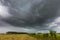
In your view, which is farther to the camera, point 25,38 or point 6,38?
point 25,38

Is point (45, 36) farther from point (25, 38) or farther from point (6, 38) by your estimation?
point (6, 38)

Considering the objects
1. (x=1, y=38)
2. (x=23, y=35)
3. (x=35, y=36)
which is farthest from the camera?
(x=23, y=35)

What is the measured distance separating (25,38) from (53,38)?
10.8 metres

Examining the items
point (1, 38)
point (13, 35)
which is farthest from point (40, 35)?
point (1, 38)

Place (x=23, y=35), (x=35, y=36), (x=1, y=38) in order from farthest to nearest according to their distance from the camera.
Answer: (x=23, y=35) < (x=35, y=36) < (x=1, y=38)

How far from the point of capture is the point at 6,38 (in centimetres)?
4906

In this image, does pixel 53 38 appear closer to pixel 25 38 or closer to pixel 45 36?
pixel 45 36

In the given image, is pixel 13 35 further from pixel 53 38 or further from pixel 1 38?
pixel 53 38

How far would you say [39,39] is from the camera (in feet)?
160

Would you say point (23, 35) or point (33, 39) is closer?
point (33, 39)

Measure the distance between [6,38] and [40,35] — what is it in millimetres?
12403

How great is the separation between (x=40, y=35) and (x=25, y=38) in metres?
6.12

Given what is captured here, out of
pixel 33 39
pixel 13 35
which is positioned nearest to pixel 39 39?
pixel 33 39

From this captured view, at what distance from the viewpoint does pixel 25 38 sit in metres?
53.2
